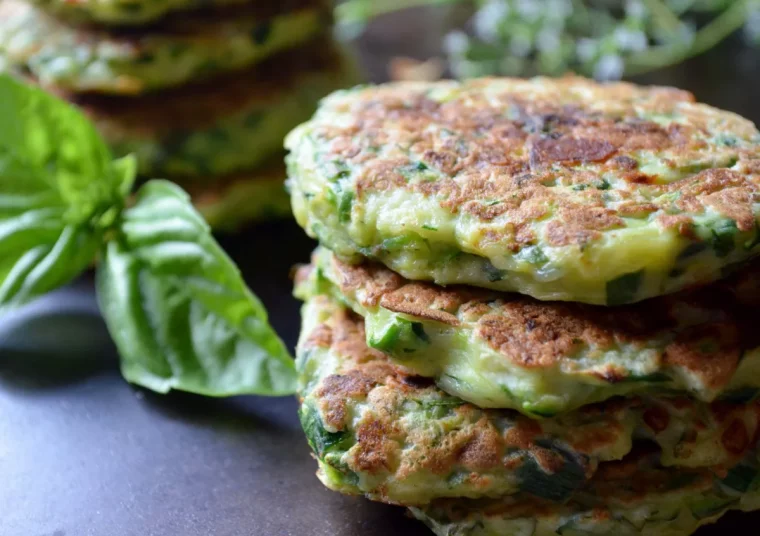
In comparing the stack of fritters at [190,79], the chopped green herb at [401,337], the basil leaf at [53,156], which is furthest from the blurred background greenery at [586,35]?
the chopped green herb at [401,337]

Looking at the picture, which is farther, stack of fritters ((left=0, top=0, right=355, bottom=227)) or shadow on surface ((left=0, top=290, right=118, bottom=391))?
stack of fritters ((left=0, top=0, right=355, bottom=227))

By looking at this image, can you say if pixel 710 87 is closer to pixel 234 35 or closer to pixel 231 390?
pixel 234 35

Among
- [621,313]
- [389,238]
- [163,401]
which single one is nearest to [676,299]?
[621,313]

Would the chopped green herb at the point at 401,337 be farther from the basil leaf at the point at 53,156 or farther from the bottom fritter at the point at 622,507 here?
the basil leaf at the point at 53,156

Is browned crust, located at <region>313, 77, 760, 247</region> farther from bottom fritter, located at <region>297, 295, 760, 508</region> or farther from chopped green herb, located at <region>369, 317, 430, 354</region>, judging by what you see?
bottom fritter, located at <region>297, 295, 760, 508</region>

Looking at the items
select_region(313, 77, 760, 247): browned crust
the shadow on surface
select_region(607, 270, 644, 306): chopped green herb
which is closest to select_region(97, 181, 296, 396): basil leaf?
the shadow on surface
